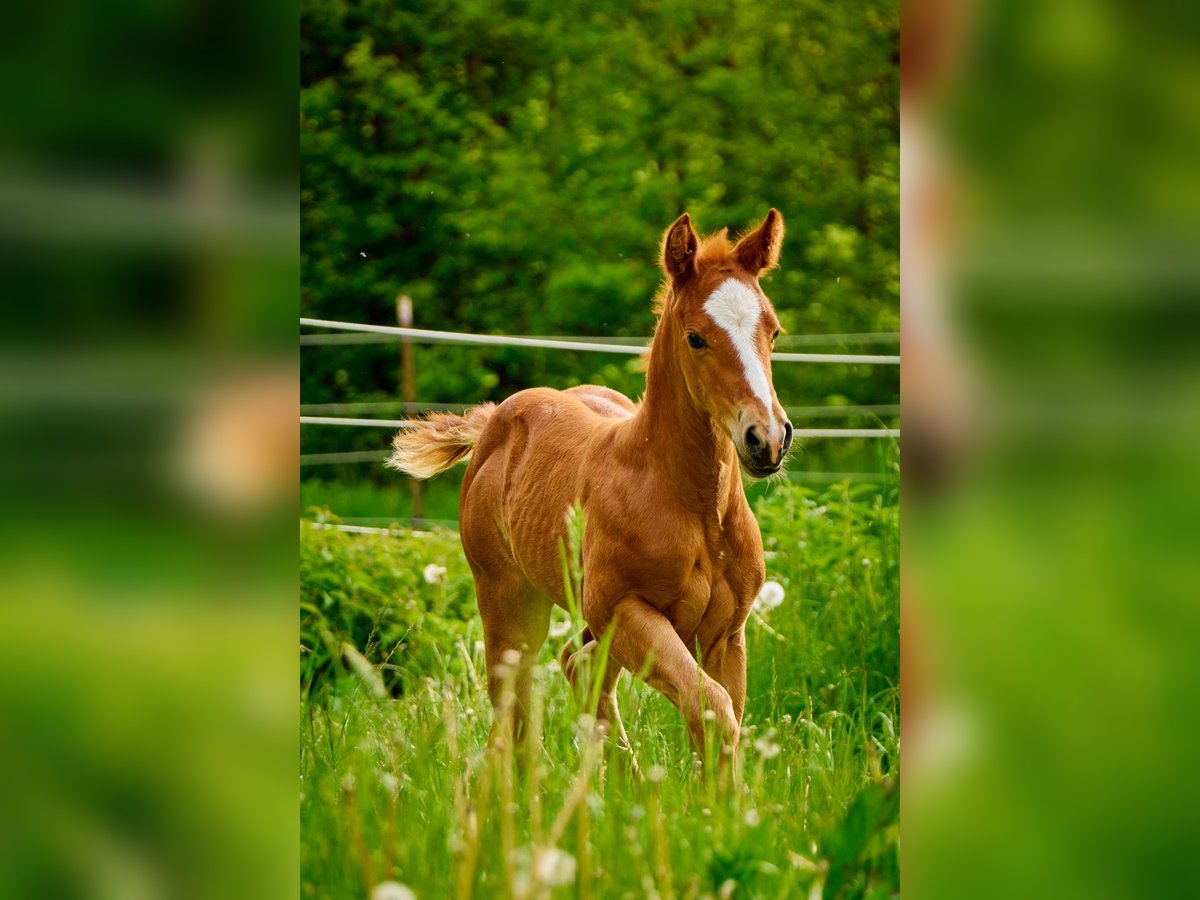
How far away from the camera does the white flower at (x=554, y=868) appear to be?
1.58 metres

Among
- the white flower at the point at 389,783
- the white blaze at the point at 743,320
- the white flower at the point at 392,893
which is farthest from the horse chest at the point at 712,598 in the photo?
the white flower at the point at 392,893

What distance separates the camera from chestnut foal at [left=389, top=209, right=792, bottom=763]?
255 centimetres

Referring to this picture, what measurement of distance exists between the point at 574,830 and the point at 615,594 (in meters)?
0.92

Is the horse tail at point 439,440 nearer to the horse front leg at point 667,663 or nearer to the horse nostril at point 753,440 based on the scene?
the horse front leg at point 667,663

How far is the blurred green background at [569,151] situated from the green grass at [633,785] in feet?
2.97

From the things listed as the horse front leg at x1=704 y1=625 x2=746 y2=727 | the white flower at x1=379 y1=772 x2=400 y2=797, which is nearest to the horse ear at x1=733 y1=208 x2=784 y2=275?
the horse front leg at x1=704 y1=625 x2=746 y2=727

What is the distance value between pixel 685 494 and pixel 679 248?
591mm

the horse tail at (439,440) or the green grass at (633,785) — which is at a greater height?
the horse tail at (439,440)

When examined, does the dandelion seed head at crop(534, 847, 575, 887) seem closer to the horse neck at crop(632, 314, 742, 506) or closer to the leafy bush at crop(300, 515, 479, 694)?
the horse neck at crop(632, 314, 742, 506)

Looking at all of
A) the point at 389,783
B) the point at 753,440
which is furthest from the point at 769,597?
the point at 389,783

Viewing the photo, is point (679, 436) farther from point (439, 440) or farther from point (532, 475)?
point (439, 440)
